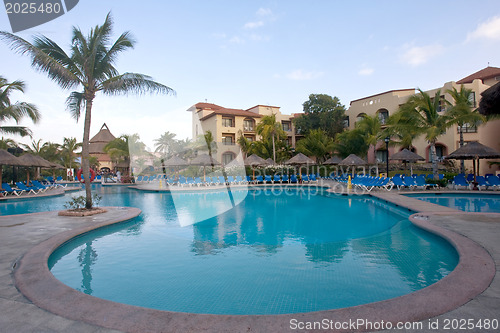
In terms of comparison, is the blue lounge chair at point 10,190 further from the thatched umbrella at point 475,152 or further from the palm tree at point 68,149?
the thatched umbrella at point 475,152

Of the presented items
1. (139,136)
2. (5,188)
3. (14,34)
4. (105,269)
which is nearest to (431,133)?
(105,269)

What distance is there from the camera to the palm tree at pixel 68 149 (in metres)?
→ 36.0

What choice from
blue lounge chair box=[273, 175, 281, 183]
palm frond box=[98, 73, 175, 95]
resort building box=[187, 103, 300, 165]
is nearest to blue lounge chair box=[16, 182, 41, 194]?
palm frond box=[98, 73, 175, 95]

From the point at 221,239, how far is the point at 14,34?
762cm

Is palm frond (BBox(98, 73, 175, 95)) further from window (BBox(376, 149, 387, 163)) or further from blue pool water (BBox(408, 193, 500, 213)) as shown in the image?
window (BBox(376, 149, 387, 163))

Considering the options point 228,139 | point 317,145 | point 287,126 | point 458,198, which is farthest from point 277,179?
point 287,126

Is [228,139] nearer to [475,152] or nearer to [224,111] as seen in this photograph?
[224,111]

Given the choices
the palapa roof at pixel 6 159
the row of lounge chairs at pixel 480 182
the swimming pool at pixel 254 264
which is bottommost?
the swimming pool at pixel 254 264

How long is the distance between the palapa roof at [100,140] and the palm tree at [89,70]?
128 feet

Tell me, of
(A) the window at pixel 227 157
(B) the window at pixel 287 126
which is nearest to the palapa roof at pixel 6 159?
(A) the window at pixel 227 157

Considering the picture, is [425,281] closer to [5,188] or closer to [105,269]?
[105,269]

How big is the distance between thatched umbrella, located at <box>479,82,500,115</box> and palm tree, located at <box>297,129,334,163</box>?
24436 millimetres

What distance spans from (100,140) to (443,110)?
149 feet

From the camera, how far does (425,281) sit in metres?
4.21
